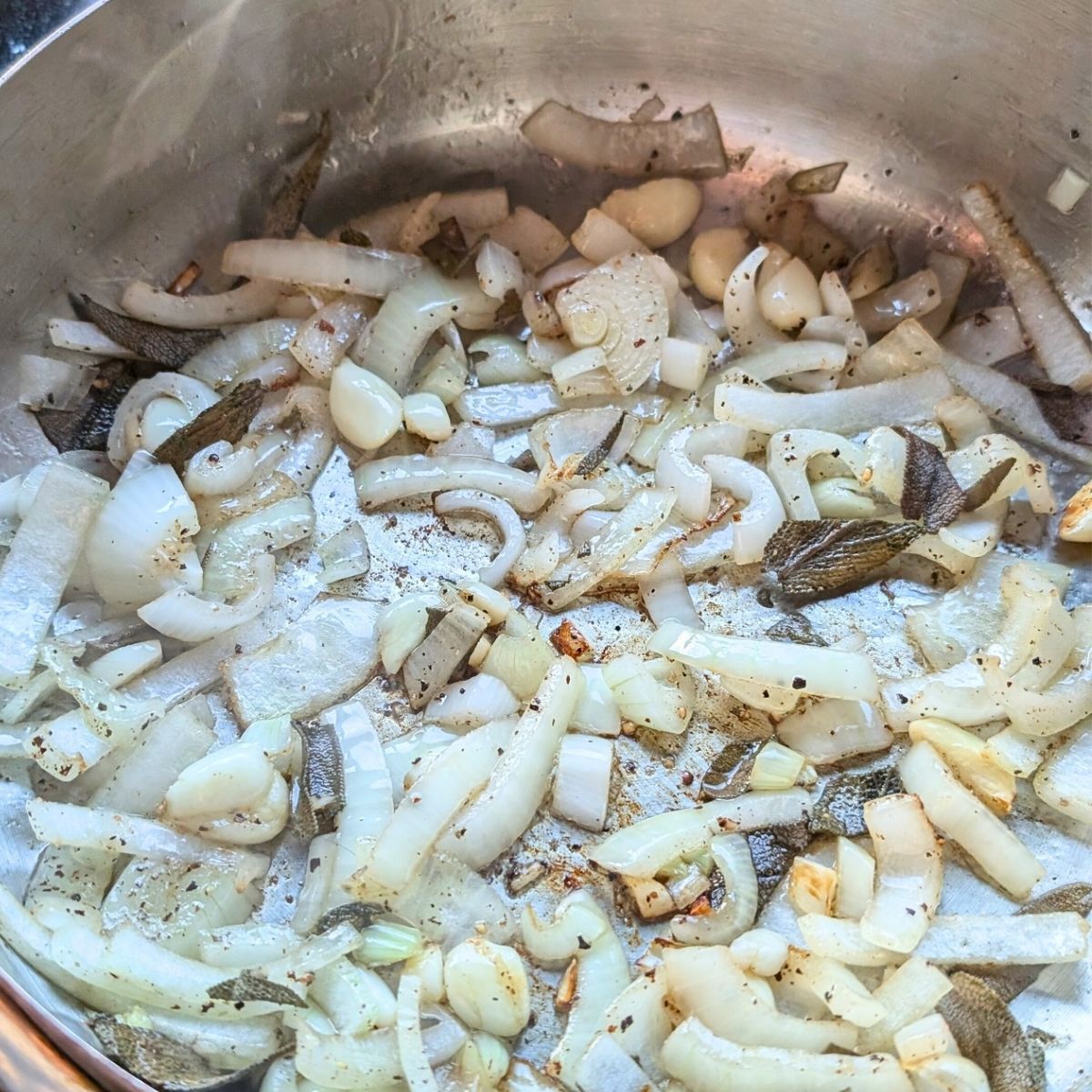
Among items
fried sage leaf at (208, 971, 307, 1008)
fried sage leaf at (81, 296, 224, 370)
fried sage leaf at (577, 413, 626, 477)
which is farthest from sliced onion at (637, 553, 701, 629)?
fried sage leaf at (81, 296, 224, 370)

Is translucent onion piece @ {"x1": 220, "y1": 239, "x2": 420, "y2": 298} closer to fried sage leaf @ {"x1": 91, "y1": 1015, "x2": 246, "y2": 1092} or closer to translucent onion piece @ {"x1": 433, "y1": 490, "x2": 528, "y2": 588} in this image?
translucent onion piece @ {"x1": 433, "y1": 490, "x2": 528, "y2": 588}

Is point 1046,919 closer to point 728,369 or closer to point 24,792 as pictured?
point 728,369

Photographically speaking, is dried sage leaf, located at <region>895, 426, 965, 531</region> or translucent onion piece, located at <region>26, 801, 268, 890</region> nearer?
translucent onion piece, located at <region>26, 801, 268, 890</region>

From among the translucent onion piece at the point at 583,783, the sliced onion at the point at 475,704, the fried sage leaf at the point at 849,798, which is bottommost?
the fried sage leaf at the point at 849,798

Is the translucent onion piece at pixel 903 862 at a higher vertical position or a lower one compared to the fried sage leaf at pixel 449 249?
lower

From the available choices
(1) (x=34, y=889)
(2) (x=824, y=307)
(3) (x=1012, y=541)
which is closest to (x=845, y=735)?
(3) (x=1012, y=541)

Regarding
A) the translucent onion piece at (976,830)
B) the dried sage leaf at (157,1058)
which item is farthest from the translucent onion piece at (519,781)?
Result: the translucent onion piece at (976,830)

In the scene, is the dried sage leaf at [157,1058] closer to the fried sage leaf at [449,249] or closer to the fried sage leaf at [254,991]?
the fried sage leaf at [254,991]

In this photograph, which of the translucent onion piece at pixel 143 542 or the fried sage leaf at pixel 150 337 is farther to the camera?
the fried sage leaf at pixel 150 337
